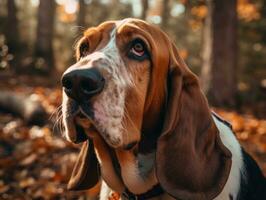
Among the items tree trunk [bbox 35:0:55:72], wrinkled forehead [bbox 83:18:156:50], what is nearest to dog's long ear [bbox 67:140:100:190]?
wrinkled forehead [bbox 83:18:156:50]

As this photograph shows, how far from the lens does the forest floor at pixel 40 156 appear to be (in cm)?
496

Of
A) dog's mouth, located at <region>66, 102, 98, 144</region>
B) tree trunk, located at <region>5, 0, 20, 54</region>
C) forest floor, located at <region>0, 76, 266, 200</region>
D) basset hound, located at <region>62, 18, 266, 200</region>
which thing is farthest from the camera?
tree trunk, located at <region>5, 0, 20, 54</region>

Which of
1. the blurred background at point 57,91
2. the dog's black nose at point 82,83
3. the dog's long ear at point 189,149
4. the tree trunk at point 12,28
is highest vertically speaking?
the dog's black nose at point 82,83

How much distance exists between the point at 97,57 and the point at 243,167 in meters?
1.34

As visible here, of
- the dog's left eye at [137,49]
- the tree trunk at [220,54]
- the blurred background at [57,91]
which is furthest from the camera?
the tree trunk at [220,54]

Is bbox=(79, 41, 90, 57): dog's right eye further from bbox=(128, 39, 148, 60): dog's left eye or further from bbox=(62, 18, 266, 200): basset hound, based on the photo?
bbox=(128, 39, 148, 60): dog's left eye

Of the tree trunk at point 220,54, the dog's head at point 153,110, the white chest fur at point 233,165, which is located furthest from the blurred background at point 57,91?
the white chest fur at point 233,165

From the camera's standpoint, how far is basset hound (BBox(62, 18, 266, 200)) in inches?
118

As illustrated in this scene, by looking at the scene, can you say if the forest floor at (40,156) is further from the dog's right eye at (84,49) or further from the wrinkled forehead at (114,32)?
the wrinkled forehead at (114,32)

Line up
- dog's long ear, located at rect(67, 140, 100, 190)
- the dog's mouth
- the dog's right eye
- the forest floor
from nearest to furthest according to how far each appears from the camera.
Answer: the dog's mouth, the dog's right eye, dog's long ear, located at rect(67, 140, 100, 190), the forest floor

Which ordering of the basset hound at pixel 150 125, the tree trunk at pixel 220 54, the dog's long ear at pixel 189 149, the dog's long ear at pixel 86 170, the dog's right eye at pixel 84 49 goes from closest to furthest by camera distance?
the basset hound at pixel 150 125, the dog's long ear at pixel 189 149, the dog's right eye at pixel 84 49, the dog's long ear at pixel 86 170, the tree trunk at pixel 220 54

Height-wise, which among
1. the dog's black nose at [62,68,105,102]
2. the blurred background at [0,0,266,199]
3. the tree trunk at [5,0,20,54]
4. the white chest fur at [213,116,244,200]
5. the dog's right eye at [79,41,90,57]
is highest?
the dog's black nose at [62,68,105,102]

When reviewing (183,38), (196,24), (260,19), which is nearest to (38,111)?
(260,19)

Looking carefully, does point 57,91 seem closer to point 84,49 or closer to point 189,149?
point 84,49
